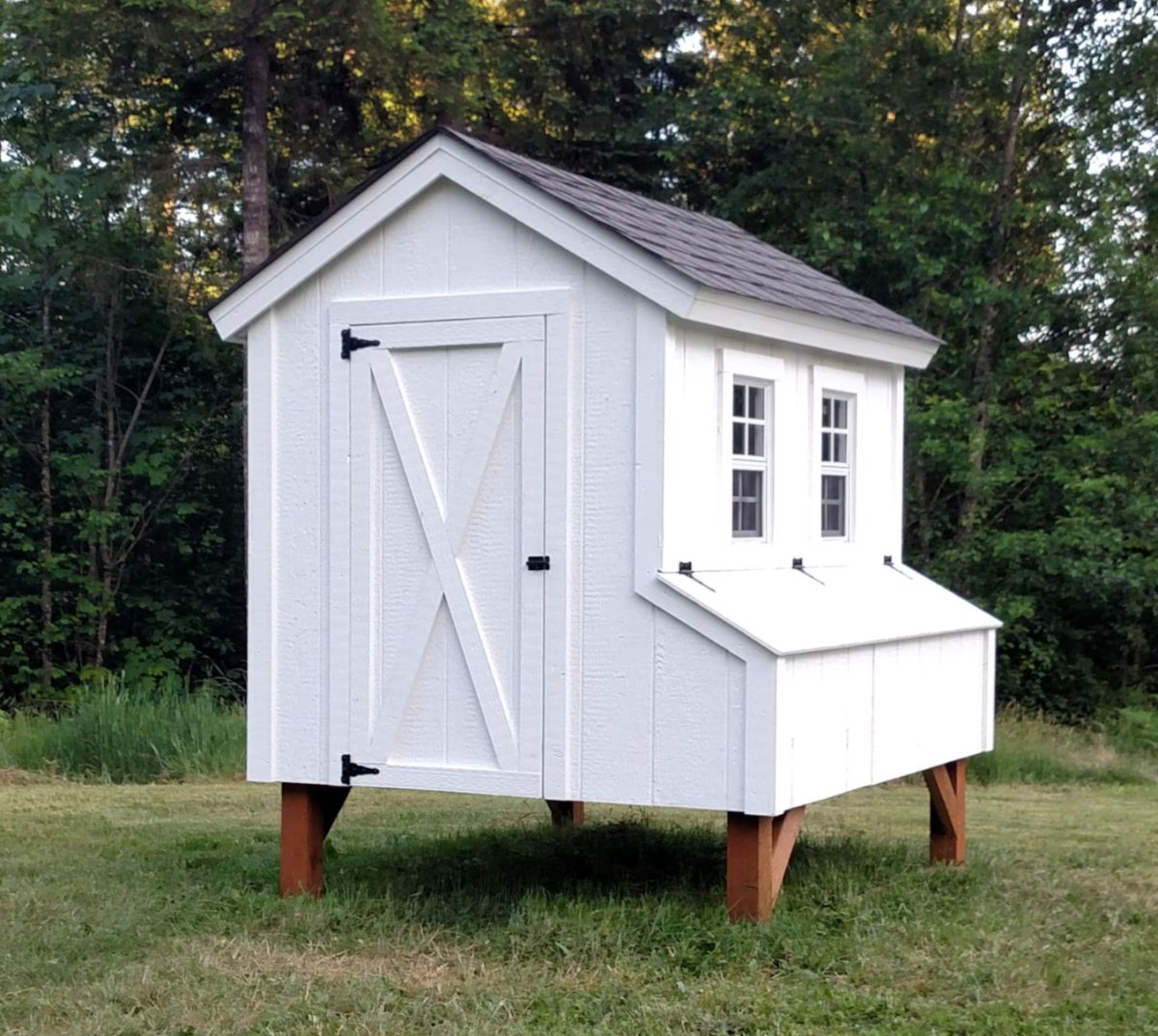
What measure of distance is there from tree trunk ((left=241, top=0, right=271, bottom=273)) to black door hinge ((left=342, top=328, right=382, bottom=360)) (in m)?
9.45

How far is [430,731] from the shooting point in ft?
21.4

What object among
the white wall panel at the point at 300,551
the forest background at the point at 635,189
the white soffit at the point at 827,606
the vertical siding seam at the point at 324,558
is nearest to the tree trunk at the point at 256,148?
the forest background at the point at 635,189

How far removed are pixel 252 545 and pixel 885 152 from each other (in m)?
12.1

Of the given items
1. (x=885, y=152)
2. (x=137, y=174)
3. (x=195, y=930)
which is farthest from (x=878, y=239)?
(x=195, y=930)

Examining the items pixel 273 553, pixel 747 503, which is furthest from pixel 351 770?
pixel 747 503

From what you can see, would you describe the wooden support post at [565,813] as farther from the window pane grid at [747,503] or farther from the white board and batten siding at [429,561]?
the window pane grid at [747,503]

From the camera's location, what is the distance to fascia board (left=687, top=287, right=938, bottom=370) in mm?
6207

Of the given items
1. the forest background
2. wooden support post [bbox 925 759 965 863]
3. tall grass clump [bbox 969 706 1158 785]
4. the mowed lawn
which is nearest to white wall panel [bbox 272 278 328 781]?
the mowed lawn

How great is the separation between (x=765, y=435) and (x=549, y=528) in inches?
46.7

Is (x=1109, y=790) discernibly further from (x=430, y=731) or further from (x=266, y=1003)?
(x=266, y=1003)

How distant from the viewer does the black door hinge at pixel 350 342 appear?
6703mm

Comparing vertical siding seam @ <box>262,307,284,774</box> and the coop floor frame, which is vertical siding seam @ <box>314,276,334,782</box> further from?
vertical siding seam @ <box>262,307,284,774</box>

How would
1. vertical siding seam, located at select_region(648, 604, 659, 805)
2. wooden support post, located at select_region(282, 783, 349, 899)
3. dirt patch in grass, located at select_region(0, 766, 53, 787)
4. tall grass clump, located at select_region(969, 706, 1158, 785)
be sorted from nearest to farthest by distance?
vertical siding seam, located at select_region(648, 604, 659, 805), wooden support post, located at select_region(282, 783, 349, 899), dirt patch in grass, located at select_region(0, 766, 53, 787), tall grass clump, located at select_region(969, 706, 1158, 785)

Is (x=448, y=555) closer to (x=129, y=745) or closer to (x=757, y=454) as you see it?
(x=757, y=454)
